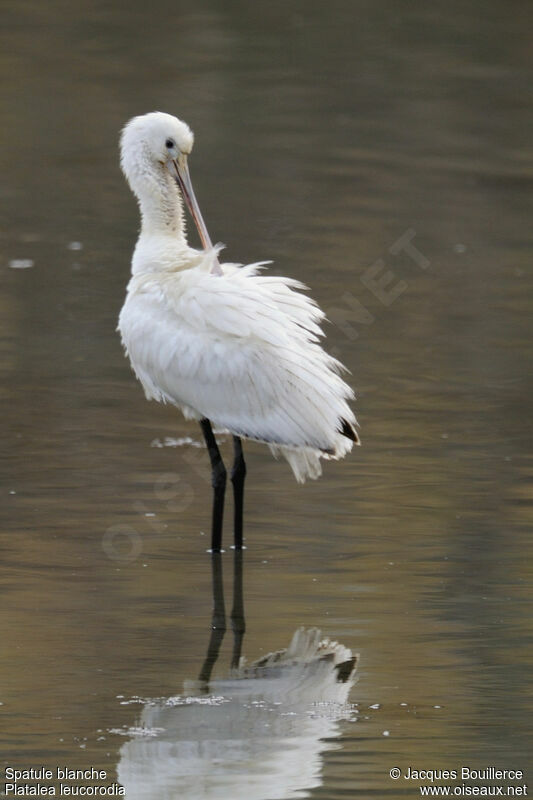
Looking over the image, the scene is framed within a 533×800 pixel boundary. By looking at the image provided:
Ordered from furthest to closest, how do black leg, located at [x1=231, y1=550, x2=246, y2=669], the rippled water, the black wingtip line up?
the black wingtip < black leg, located at [x1=231, y1=550, x2=246, y2=669] < the rippled water

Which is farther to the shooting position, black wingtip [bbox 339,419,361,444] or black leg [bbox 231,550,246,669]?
black wingtip [bbox 339,419,361,444]

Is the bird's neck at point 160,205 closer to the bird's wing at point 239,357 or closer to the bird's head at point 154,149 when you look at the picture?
the bird's head at point 154,149

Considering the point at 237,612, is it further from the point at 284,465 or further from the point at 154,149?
the point at 154,149

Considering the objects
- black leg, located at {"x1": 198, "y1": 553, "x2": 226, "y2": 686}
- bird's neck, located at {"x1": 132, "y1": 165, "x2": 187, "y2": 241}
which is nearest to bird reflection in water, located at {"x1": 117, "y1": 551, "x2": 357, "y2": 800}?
black leg, located at {"x1": 198, "y1": 553, "x2": 226, "y2": 686}

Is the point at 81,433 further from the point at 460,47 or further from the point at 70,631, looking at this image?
the point at 460,47

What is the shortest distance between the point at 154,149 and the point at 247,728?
11.6 feet

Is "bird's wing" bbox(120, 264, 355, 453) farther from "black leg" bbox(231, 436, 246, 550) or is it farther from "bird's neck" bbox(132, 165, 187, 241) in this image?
"bird's neck" bbox(132, 165, 187, 241)

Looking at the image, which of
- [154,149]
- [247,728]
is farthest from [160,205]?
[247,728]

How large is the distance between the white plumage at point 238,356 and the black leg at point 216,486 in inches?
2.6

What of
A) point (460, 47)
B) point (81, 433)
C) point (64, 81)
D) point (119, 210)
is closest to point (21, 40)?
point (64, 81)

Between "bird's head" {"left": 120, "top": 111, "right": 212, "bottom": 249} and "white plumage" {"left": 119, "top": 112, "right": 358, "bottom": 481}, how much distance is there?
520 millimetres

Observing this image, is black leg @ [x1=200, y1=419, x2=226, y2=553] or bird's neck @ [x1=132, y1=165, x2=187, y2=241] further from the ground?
bird's neck @ [x1=132, y1=165, x2=187, y2=241]

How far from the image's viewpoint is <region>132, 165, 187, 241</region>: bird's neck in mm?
8641

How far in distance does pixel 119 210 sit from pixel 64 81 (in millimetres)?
5454
